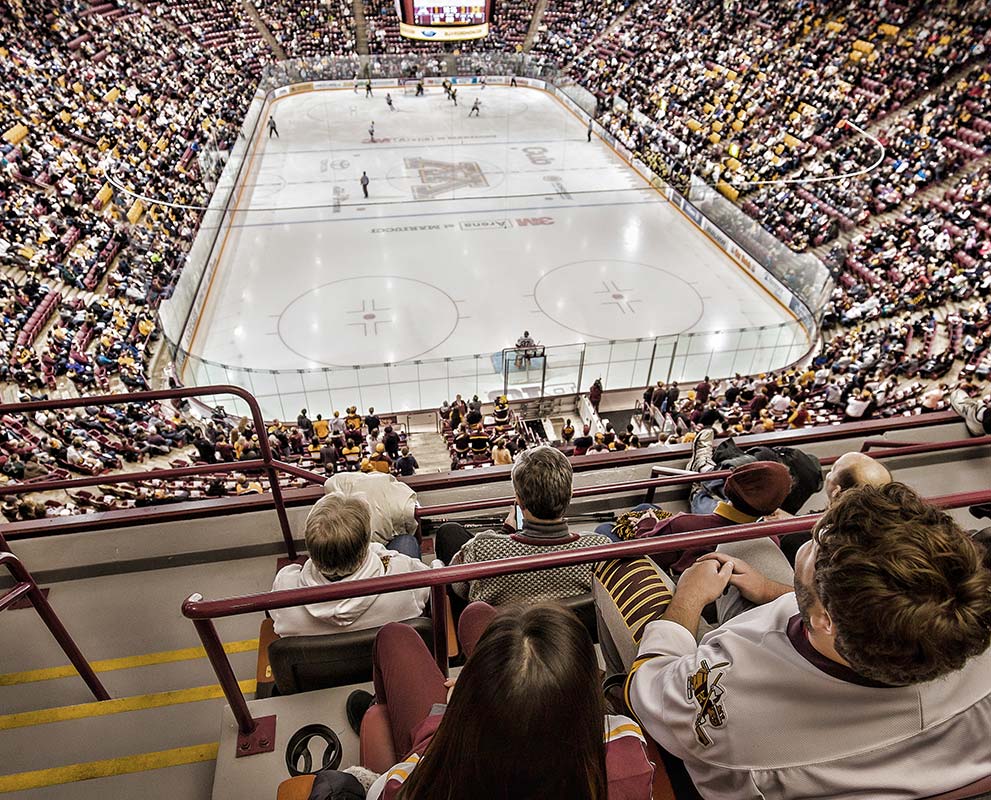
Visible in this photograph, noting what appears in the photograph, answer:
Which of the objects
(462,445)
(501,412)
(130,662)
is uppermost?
(130,662)

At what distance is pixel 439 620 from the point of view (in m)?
2.04

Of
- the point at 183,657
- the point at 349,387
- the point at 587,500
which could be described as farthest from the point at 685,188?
the point at 183,657

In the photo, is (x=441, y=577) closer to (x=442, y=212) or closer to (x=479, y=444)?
(x=479, y=444)

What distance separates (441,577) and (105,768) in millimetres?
1748

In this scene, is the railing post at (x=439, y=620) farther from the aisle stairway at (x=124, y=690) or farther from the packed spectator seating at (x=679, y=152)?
the packed spectator seating at (x=679, y=152)

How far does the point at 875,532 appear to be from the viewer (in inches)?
43.3

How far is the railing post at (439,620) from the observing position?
198cm

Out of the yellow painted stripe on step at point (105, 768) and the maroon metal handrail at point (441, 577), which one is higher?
the maroon metal handrail at point (441, 577)

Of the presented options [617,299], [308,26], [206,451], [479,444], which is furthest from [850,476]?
[308,26]

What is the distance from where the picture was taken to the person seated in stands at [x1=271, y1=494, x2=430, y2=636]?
210 cm

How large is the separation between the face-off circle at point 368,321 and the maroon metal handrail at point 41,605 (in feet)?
31.2

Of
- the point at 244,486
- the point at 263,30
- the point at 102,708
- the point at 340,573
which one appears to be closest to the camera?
the point at 340,573

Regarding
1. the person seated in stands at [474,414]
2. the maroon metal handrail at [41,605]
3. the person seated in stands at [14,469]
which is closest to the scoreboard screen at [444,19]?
the person seated in stands at [474,414]

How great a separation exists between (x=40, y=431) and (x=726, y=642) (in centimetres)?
1122
